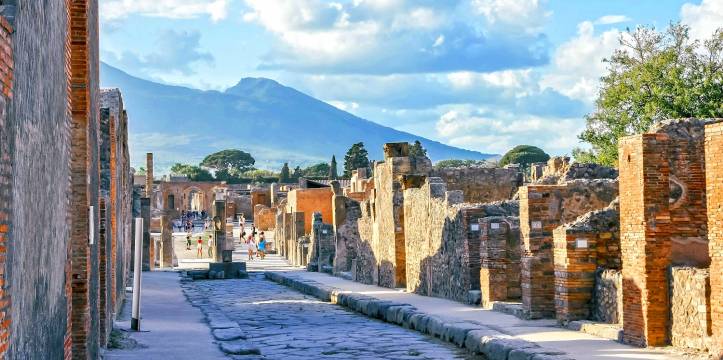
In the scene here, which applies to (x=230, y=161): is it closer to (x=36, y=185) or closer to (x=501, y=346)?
(x=501, y=346)

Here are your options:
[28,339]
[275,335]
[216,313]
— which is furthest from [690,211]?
[216,313]

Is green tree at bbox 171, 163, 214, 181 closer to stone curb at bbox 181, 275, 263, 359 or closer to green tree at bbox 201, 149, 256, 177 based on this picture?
green tree at bbox 201, 149, 256, 177

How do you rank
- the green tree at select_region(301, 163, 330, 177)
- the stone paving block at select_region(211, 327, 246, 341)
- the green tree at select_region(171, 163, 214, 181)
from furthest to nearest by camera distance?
the green tree at select_region(301, 163, 330, 177) < the green tree at select_region(171, 163, 214, 181) < the stone paving block at select_region(211, 327, 246, 341)

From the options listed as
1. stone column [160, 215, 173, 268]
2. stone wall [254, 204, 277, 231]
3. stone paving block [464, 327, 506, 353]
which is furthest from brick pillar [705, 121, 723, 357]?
stone wall [254, 204, 277, 231]

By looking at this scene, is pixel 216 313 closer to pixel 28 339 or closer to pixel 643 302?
pixel 643 302

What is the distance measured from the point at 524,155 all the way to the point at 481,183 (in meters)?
82.3

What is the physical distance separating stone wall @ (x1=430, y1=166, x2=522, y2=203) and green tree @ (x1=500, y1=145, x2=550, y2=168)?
78190 millimetres

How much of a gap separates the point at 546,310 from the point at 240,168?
158 metres

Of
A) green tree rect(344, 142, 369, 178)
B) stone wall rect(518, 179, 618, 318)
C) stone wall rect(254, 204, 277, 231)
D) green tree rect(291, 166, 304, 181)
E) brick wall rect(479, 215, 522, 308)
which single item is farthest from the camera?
green tree rect(291, 166, 304, 181)

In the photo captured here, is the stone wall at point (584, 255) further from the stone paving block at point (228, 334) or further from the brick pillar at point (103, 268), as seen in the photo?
the brick pillar at point (103, 268)

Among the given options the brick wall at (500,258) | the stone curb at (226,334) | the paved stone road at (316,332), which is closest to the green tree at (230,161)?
the paved stone road at (316,332)

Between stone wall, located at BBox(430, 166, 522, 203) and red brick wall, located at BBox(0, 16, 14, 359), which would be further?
stone wall, located at BBox(430, 166, 522, 203)

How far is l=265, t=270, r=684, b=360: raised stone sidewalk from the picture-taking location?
12.5m

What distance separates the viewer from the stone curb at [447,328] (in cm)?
1277
